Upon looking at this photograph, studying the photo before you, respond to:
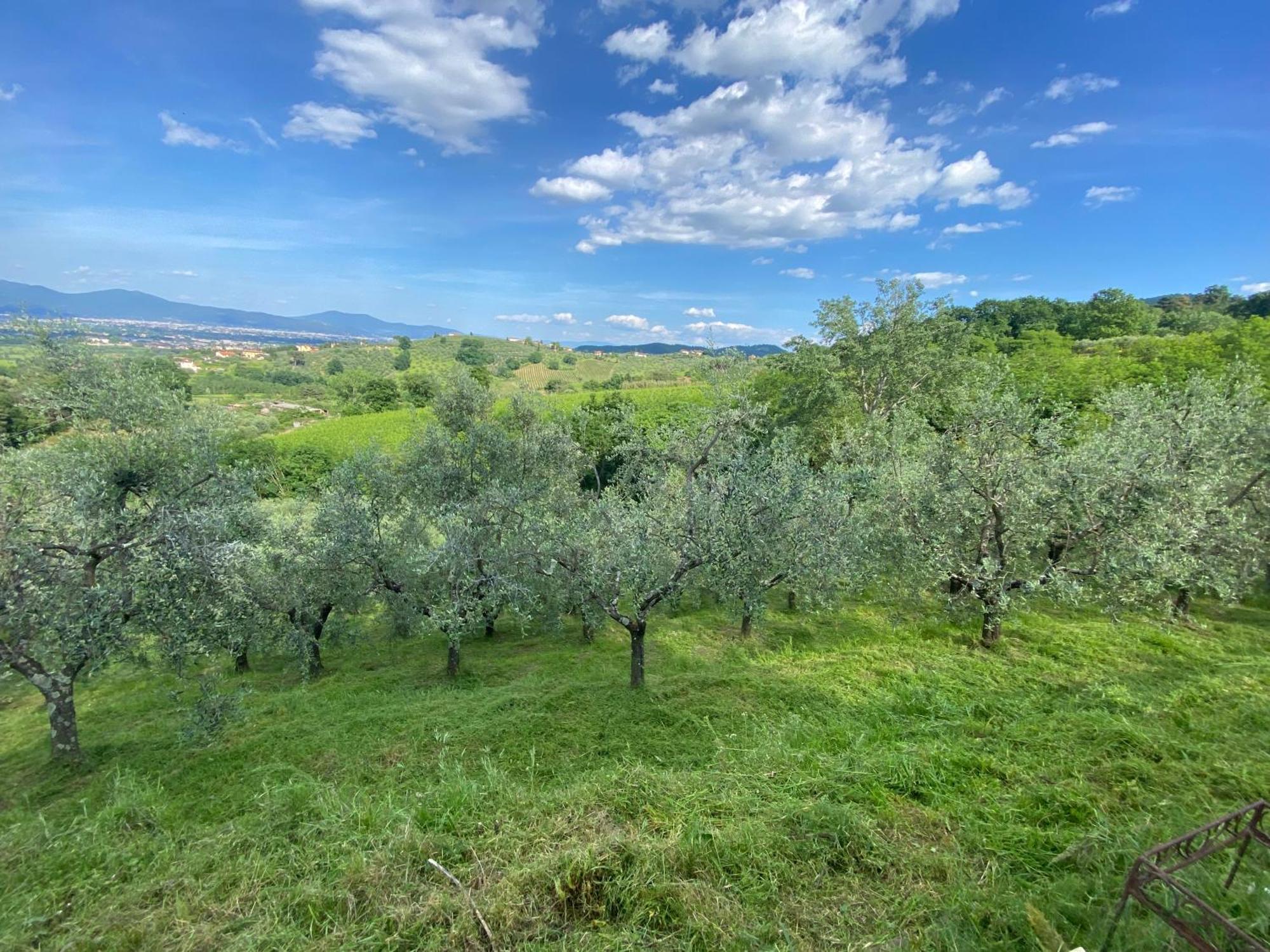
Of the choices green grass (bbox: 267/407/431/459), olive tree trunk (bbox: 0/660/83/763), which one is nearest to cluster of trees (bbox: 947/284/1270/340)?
green grass (bbox: 267/407/431/459)

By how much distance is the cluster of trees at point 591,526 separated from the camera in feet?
37.0

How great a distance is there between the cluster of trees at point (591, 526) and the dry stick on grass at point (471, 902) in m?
8.36

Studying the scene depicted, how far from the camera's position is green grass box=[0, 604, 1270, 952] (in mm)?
4922

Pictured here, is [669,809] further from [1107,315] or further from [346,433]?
[1107,315]

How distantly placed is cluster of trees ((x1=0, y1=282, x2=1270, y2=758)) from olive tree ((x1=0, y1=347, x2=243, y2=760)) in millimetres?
55

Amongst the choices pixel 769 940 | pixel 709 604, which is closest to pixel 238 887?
pixel 769 940

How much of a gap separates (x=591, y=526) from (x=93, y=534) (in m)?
11.7

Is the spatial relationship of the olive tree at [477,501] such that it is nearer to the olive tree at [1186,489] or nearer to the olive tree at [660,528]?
the olive tree at [660,528]

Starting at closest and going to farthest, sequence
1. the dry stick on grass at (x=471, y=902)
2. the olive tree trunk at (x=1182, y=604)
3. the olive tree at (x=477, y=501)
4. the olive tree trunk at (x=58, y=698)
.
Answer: the dry stick on grass at (x=471, y=902), the olive tree trunk at (x=58, y=698), the olive tree at (x=477, y=501), the olive tree trunk at (x=1182, y=604)

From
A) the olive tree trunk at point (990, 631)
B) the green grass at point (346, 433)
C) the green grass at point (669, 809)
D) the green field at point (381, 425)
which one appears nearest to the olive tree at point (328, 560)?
the green grass at point (669, 809)

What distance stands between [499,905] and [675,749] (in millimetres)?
6280

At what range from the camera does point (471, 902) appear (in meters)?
4.86

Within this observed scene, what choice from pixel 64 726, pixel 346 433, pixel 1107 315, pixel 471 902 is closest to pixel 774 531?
pixel 471 902

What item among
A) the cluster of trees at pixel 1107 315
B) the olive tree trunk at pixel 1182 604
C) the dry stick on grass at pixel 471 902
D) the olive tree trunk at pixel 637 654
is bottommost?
the olive tree trunk at pixel 637 654
